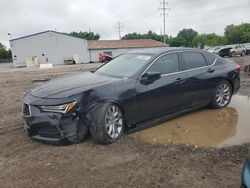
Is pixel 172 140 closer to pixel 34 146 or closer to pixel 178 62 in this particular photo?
pixel 178 62

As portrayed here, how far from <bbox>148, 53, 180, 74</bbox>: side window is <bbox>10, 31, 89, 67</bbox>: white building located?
45.3m

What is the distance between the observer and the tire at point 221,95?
263 inches

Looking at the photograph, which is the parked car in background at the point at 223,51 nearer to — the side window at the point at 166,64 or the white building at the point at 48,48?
the white building at the point at 48,48

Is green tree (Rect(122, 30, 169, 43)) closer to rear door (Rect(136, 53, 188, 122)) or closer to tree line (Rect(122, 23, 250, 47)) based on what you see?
tree line (Rect(122, 23, 250, 47))

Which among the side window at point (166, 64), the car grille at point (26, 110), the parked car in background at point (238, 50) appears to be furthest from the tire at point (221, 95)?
the parked car in background at point (238, 50)

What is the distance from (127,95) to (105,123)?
0.69m

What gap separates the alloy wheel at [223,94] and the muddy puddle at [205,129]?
19 cm

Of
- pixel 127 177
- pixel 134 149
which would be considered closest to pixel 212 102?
pixel 134 149

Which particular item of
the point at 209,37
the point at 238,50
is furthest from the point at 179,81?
the point at 209,37

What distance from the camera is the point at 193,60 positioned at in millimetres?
6375

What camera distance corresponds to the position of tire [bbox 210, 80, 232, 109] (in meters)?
6.68

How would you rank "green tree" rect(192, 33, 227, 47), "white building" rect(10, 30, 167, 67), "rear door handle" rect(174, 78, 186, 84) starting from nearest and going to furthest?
"rear door handle" rect(174, 78, 186, 84) → "white building" rect(10, 30, 167, 67) → "green tree" rect(192, 33, 227, 47)

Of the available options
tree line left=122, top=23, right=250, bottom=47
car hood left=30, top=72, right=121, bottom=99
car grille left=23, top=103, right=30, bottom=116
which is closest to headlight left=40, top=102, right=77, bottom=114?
car hood left=30, top=72, right=121, bottom=99

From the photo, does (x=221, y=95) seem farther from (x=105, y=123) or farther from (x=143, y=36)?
(x=143, y=36)
